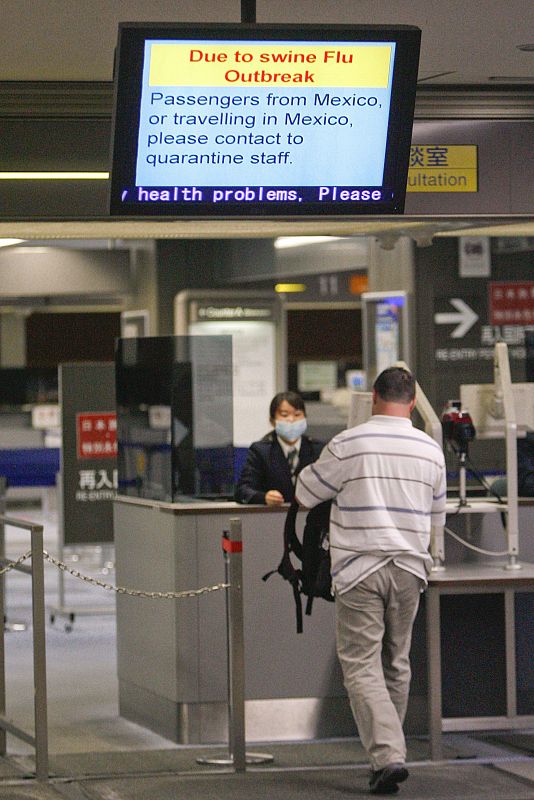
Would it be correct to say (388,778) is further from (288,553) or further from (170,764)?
(170,764)

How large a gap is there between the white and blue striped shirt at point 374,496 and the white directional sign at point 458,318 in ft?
22.6

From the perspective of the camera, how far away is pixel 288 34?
5223 millimetres

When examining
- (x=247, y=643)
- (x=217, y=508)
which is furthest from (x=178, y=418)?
(x=247, y=643)

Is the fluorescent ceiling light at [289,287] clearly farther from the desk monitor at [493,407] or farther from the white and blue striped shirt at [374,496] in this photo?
the white and blue striped shirt at [374,496]

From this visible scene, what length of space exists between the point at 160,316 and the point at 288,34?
11736mm

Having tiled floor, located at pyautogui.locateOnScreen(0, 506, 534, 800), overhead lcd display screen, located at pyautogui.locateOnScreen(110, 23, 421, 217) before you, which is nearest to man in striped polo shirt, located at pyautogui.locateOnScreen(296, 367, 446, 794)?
tiled floor, located at pyautogui.locateOnScreen(0, 506, 534, 800)

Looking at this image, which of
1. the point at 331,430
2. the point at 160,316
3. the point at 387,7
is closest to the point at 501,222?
the point at 387,7

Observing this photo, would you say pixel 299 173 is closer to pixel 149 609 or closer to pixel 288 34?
pixel 288 34

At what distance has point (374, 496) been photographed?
580 centimetres

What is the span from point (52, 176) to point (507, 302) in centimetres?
721

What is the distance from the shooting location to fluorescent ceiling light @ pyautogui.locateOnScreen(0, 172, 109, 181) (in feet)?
21.5

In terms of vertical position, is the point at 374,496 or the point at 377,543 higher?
the point at 374,496

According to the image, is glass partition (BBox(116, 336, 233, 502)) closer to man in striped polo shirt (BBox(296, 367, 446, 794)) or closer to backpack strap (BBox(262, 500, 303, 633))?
backpack strap (BBox(262, 500, 303, 633))

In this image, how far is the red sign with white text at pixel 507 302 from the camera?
13109 mm
